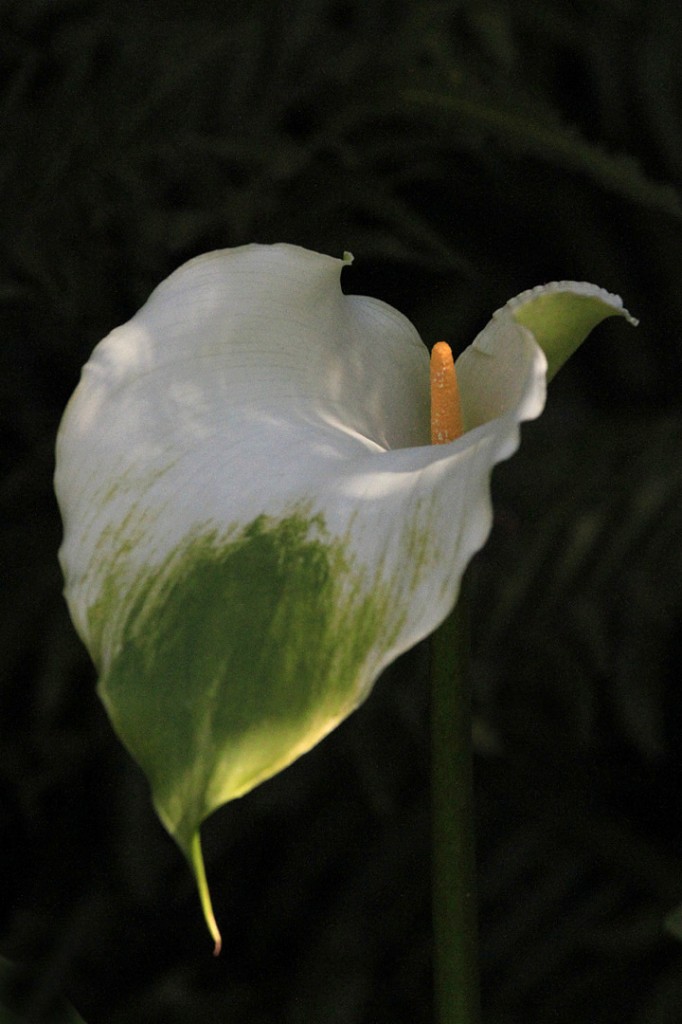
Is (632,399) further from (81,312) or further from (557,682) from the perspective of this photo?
(81,312)

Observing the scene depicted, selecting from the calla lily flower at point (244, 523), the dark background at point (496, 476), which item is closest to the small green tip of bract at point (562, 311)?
the calla lily flower at point (244, 523)

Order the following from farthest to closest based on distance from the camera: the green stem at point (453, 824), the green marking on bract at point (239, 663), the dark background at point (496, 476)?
the dark background at point (496, 476)
the green stem at point (453, 824)
the green marking on bract at point (239, 663)

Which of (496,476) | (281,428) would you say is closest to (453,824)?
(281,428)

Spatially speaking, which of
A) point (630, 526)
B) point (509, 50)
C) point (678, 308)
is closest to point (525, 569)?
point (630, 526)

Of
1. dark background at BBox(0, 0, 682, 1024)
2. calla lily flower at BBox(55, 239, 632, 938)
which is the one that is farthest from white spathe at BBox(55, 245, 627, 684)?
dark background at BBox(0, 0, 682, 1024)

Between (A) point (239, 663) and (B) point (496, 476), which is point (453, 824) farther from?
(B) point (496, 476)

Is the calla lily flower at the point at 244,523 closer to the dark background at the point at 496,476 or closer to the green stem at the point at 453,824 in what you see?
the green stem at the point at 453,824
